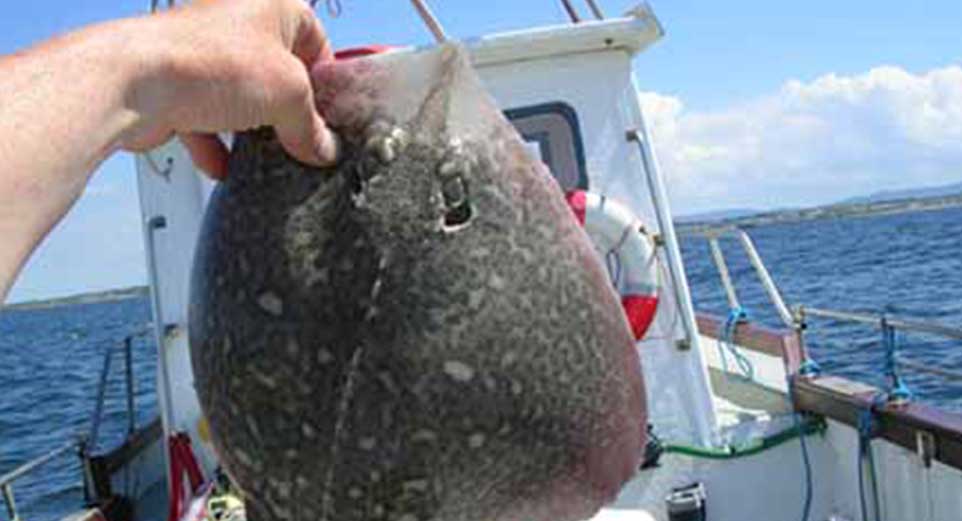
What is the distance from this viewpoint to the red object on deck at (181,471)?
6.47 m

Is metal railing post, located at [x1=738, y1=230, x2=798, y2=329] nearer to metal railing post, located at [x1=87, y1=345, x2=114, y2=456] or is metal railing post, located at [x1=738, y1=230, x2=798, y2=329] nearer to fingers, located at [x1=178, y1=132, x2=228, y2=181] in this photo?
metal railing post, located at [x1=87, y1=345, x2=114, y2=456]

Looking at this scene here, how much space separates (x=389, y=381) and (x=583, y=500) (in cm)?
46

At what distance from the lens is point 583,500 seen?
2166 millimetres

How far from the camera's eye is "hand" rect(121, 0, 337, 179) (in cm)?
168

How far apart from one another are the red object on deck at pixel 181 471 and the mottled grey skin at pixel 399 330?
4.55m

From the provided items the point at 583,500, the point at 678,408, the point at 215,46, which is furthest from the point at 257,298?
the point at 678,408

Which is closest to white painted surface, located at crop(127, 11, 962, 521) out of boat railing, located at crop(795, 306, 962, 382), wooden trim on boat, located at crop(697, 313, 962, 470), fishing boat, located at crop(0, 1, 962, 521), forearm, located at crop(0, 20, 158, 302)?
fishing boat, located at crop(0, 1, 962, 521)

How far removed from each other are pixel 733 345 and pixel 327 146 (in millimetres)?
6913

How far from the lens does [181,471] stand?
6527 millimetres

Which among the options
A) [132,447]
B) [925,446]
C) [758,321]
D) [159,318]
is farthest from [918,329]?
[758,321]

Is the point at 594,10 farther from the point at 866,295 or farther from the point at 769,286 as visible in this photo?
the point at 866,295

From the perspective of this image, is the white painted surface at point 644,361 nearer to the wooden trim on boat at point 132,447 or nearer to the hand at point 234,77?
the wooden trim on boat at point 132,447

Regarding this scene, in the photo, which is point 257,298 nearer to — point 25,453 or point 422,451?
point 422,451

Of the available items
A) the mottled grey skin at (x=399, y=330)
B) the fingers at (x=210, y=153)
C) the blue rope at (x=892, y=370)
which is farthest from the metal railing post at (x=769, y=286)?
the fingers at (x=210, y=153)
